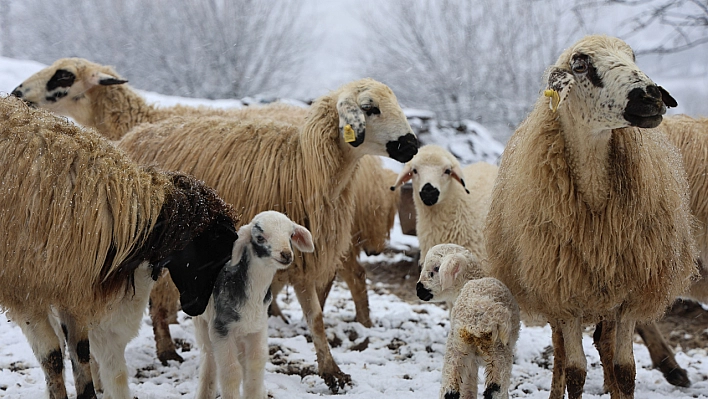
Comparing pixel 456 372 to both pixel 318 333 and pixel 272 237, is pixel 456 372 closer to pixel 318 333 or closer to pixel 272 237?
pixel 272 237

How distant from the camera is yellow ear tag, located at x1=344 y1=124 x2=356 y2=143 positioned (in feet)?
16.0

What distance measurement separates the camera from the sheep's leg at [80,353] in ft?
12.5

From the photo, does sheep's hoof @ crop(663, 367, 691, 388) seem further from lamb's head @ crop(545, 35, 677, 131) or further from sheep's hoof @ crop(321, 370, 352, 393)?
lamb's head @ crop(545, 35, 677, 131)

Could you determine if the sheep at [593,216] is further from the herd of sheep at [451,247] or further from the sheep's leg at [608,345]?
the sheep's leg at [608,345]

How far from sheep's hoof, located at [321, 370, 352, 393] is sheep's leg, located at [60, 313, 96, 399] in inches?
71.7

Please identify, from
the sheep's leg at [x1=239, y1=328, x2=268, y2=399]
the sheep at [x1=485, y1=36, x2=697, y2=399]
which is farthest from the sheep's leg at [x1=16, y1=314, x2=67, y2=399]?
the sheep at [x1=485, y1=36, x2=697, y2=399]

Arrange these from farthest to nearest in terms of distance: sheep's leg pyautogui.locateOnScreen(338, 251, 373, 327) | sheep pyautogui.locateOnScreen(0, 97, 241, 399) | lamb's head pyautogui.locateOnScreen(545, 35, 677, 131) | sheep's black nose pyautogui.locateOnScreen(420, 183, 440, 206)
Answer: sheep's leg pyautogui.locateOnScreen(338, 251, 373, 327)
sheep's black nose pyautogui.locateOnScreen(420, 183, 440, 206)
sheep pyautogui.locateOnScreen(0, 97, 241, 399)
lamb's head pyautogui.locateOnScreen(545, 35, 677, 131)

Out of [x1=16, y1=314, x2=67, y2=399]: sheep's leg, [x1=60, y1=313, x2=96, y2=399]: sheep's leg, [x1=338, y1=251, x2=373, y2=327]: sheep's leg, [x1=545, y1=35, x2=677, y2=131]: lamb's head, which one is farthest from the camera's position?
[x1=338, y1=251, x2=373, y2=327]: sheep's leg

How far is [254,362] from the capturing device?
3.94m

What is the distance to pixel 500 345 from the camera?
3.47 meters

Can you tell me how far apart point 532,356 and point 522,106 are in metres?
22.4

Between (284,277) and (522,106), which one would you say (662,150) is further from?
(522,106)

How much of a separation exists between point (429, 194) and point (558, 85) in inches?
100

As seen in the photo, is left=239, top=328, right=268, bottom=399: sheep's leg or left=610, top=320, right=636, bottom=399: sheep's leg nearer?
left=610, top=320, right=636, bottom=399: sheep's leg
